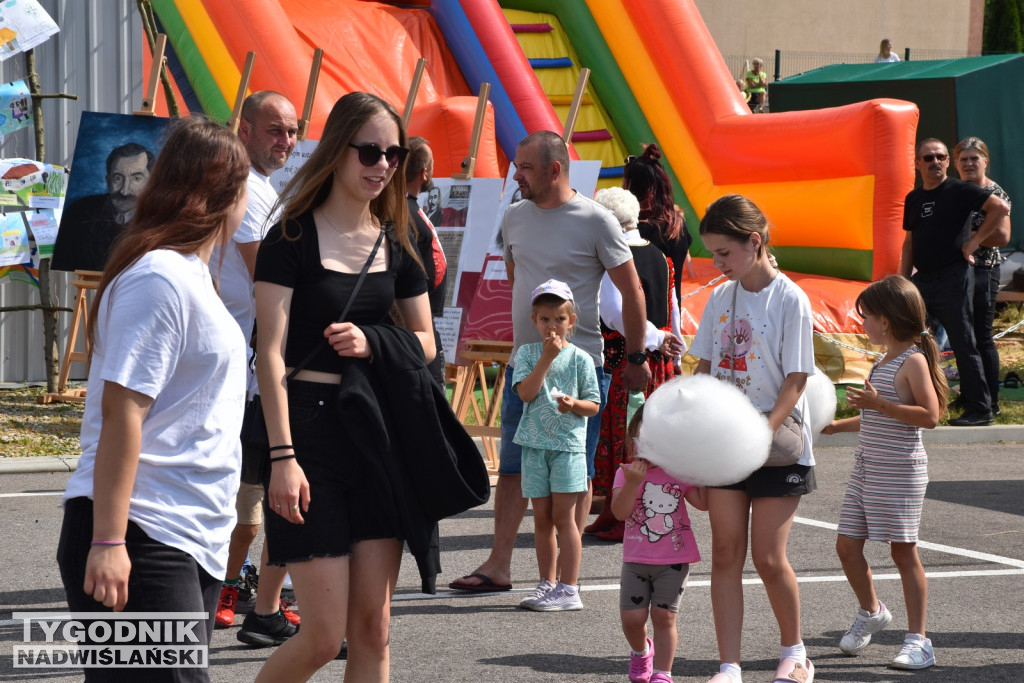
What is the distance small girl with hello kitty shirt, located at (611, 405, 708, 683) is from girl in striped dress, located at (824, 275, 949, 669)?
0.79 meters

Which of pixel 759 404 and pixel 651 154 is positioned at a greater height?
pixel 651 154

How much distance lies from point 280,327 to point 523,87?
9990 mm

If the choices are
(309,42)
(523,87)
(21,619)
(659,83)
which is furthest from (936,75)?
(21,619)

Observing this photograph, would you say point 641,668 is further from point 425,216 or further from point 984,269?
point 984,269

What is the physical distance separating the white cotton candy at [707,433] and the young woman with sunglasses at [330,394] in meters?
1.07

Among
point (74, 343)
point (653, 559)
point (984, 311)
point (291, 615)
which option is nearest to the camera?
point (653, 559)

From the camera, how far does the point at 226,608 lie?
17.0 feet

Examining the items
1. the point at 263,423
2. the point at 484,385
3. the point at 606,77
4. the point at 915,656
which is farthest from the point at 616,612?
the point at 606,77

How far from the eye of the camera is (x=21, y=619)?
5176mm

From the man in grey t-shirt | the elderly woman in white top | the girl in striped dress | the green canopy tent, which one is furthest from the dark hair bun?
the green canopy tent

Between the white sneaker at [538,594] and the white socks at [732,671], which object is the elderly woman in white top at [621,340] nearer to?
the white sneaker at [538,594]

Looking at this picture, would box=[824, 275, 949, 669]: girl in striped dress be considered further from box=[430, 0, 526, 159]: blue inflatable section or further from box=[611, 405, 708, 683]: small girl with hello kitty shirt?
box=[430, 0, 526, 159]: blue inflatable section

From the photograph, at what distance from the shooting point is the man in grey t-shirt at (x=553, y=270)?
5.79 metres

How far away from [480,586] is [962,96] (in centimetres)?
1215
